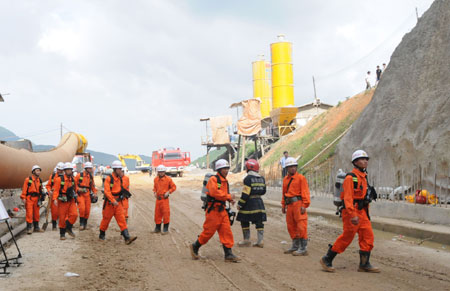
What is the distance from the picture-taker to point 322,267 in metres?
8.75

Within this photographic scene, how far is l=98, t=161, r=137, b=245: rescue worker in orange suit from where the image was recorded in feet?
39.2

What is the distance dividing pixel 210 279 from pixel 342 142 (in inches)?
595

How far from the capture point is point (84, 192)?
15.5 meters

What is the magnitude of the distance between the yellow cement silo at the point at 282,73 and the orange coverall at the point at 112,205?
1592 inches

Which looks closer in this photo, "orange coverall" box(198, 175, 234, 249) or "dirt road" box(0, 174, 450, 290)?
"dirt road" box(0, 174, 450, 290)

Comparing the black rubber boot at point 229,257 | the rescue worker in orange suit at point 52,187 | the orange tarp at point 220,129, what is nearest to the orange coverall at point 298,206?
the black rubber boot at point 229,257

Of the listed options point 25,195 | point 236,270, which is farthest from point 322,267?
point 25,195

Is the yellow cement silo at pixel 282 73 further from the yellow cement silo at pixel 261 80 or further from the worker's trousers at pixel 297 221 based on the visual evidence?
the worker's trousers at pixel 297 221

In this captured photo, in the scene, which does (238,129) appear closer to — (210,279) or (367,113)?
(367,113)

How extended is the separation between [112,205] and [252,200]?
323 centimetres

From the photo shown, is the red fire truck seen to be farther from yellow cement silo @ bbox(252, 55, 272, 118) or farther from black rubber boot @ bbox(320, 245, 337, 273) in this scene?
black rubber boot @ bbox(320, 245, 337, 273)

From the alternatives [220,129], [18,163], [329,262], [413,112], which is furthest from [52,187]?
[220,129]

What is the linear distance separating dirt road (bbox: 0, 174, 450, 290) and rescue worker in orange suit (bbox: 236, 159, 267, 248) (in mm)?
511

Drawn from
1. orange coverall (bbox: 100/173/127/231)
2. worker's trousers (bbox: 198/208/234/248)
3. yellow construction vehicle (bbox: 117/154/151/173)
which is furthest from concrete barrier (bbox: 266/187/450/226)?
yellow construction vehicle (bbox: 117/154/151/173)
